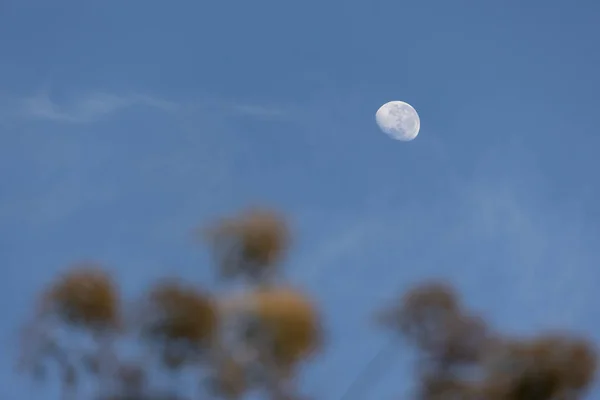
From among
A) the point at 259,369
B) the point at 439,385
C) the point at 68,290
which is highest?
the point at 68,290

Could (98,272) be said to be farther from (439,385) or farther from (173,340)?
(439,385)

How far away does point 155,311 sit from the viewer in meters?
28.0

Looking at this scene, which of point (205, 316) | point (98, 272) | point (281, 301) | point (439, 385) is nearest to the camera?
point (281, 301)

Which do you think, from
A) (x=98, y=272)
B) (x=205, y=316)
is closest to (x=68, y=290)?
(x=98, y=272)

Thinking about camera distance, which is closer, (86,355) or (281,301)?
(281,301)

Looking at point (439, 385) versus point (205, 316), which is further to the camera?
point (439, 385)

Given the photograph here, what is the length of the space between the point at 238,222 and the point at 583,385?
1246 cm

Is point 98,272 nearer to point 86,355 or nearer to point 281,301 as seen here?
point 86,355

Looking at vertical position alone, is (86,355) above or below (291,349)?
above

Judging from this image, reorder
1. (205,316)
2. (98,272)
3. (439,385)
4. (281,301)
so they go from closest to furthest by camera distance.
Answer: (281,301), (205,316), (98,272), (439,385)

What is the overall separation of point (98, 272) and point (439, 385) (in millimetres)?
12225

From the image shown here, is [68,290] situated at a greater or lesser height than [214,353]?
greater

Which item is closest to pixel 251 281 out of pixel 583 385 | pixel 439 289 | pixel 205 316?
pixel 205 316

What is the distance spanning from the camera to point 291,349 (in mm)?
25516
